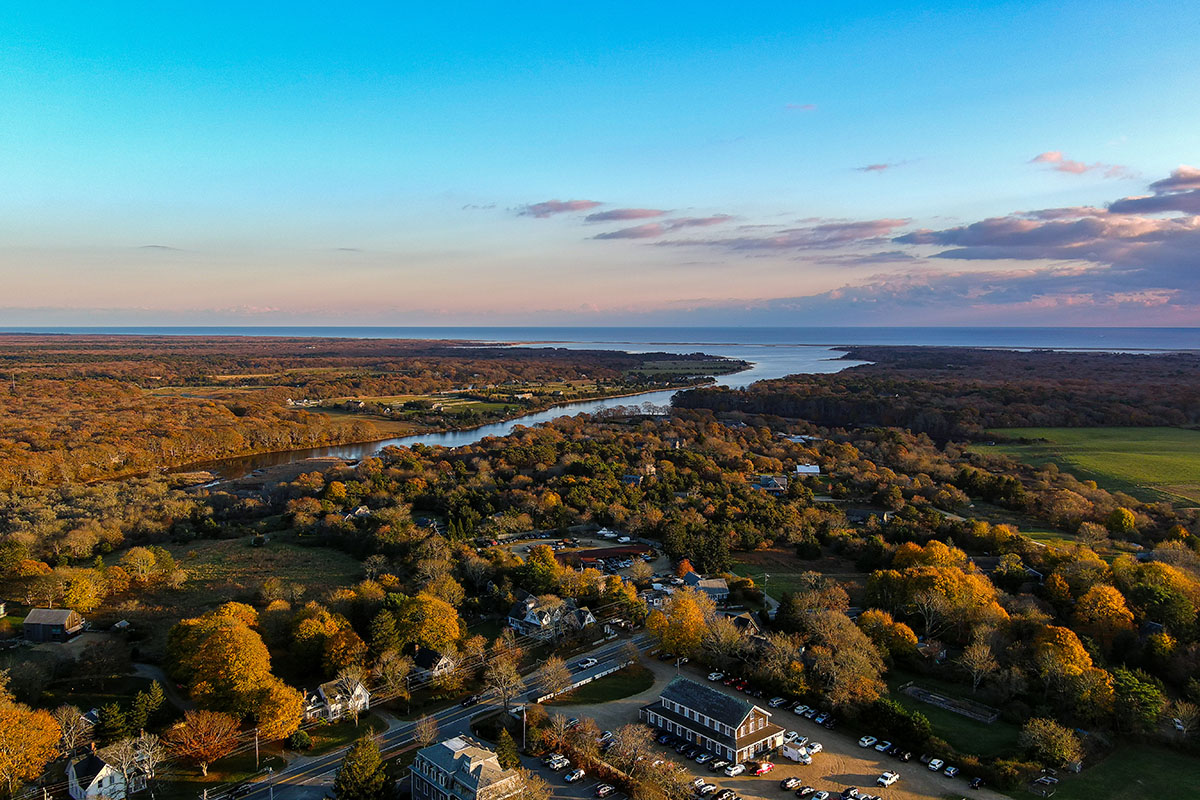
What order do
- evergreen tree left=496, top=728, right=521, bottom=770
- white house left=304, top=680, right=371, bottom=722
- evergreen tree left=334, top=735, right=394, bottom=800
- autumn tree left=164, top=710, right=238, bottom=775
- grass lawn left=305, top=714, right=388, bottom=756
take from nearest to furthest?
evergreen tree left=334, top=735, right=394, bottom=800 → evergreen tree left=496, top=728, right=521, bottom=770 → autumn tree left=164, top=710, right=238, bottom=775 → grass lawn left=305, top=714, right=388, bottom=756 → white house left=304, top=680, right=371, bottom=722

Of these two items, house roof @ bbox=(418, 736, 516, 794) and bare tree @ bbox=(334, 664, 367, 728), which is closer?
house roof @ bbox=(418, 736, 516, 794)

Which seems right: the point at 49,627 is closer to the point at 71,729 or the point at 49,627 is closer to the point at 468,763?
the point at 71,729

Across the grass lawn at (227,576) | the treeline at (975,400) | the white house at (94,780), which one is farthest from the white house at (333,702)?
the treeline at (975,400)

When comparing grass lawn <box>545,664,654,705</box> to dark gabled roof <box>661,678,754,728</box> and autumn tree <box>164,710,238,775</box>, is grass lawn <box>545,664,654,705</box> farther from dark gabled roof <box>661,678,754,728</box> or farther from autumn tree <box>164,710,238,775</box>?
autumn tree <box>164,710,238,775</box>

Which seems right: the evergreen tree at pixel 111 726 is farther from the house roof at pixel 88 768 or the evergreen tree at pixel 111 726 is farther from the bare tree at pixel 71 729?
the house roof at pixel 88 768

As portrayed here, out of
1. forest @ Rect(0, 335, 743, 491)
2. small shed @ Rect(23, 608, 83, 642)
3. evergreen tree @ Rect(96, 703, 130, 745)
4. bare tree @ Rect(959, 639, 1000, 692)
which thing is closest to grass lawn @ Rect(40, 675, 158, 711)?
evergreen tree @ Rect(96, 703, 130, 745)

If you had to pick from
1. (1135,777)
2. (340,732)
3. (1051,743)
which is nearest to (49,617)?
(340,732)

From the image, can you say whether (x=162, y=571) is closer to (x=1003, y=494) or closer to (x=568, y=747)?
(x=568, y=747)
